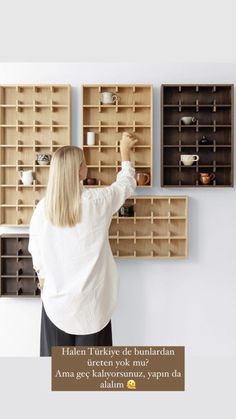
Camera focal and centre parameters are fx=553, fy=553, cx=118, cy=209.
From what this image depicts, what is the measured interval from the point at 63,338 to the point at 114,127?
50.9 inches

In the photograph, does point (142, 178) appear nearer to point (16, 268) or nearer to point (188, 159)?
point (188, 159)

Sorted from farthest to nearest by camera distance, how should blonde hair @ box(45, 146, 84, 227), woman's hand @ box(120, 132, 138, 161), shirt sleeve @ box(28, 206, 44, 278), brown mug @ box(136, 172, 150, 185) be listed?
brown mug @ box(136, 172, 150, 185) → woman's hand @ box(120, 132, 138, 161) → shirt sleeve @ box(28, 206, 44, 278) → blonde hair @ box(45, 146, 84, 227)

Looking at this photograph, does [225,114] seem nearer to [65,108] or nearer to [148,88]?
[148,88]

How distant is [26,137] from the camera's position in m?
3.32

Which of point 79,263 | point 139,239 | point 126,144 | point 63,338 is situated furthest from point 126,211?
point 63,338

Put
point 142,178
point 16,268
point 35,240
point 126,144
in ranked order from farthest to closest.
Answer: point 16,268 < point 142,178 < point 126,144 < point 35,240

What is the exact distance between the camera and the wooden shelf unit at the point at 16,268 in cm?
329

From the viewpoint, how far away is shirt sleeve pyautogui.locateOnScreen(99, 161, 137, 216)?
8.67 ft

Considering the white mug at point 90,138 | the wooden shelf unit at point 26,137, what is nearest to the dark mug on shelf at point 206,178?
the white mug at point 90,138

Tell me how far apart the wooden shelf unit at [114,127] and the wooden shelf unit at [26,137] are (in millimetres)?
140

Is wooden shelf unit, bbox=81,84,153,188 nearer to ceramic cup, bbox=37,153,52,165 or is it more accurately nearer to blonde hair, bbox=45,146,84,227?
ceramic cup, bbox=37,153,52,165

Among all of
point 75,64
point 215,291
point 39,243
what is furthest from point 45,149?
point 215,291

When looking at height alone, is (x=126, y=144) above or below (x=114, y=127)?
below

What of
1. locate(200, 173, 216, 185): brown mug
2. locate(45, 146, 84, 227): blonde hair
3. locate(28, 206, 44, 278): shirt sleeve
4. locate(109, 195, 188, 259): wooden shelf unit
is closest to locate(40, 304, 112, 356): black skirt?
locate(28, 206, 44, 278): shirt sleeve
